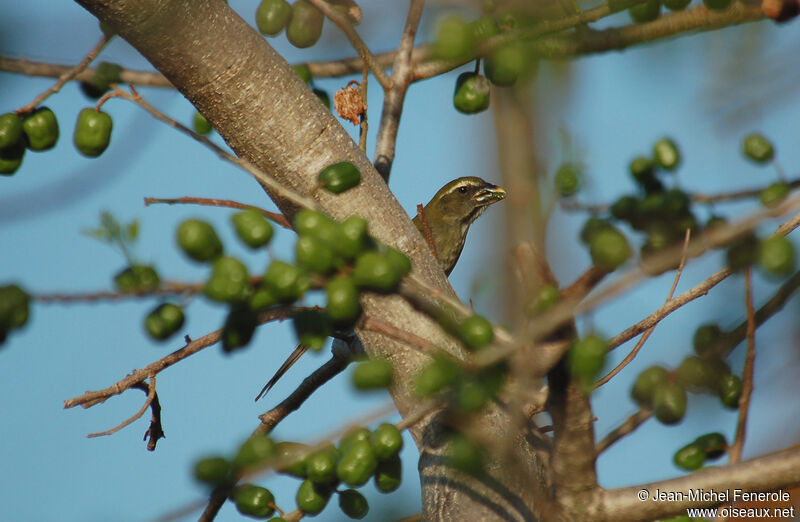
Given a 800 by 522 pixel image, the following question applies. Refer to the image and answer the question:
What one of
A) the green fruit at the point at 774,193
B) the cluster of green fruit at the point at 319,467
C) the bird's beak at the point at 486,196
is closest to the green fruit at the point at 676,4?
the green fruit at the point at 774,193

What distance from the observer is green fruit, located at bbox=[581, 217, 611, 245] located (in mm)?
2270

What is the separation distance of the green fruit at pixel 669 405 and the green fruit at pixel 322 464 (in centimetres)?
95

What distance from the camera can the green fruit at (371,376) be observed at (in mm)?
1921

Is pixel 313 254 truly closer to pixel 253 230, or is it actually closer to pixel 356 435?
pixel 253 230

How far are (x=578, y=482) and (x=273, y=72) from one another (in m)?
1.81

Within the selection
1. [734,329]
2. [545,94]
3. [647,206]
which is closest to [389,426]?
[647,206]

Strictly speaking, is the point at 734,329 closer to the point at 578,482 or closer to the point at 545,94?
the point at 578,482

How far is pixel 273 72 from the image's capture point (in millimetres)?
3057

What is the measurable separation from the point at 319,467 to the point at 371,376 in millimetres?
657

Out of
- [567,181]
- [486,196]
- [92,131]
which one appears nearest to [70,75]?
[92,131]

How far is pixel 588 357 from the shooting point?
71.8 inches

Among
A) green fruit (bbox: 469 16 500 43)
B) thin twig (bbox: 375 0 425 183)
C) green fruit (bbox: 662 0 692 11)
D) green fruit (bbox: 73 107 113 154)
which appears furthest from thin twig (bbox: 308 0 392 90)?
green fruit (bbox: 662 0 692 11)

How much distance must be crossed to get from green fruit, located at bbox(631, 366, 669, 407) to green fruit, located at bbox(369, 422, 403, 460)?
2.17 feet

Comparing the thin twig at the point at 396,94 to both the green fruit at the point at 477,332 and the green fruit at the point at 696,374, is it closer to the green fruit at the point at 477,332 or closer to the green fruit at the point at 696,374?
the green fruit at the point at 696,374
